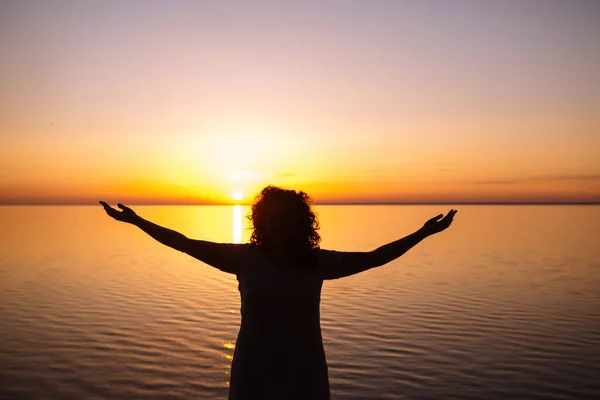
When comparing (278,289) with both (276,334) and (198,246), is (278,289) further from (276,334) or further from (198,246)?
(198,246)

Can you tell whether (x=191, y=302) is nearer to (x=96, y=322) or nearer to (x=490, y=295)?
(x=96, y=322)

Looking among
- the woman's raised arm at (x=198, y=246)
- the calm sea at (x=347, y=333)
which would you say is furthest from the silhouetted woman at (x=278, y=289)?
the calm sea at (x=347, y=333)

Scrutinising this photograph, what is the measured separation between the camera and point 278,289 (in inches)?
161

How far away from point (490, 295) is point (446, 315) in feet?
18.7

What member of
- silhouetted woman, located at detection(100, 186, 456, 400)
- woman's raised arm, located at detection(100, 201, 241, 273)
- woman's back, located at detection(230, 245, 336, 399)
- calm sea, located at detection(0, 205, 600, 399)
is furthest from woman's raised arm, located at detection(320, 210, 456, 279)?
calm sea, located at detection(0, 205, 600, 399)

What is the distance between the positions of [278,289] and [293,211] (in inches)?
22.7

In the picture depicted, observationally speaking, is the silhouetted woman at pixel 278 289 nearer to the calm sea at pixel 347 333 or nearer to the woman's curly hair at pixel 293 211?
the woman's curly hair at pixel 293 211

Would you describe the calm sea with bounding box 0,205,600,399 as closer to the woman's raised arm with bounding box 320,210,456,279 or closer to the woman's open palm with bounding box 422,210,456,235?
the woman's open palm with bounding box 422,210,456,235

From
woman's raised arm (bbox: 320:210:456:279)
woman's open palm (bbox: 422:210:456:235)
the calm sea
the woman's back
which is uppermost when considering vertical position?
woman's open palm (bbox: 422:210:456:235)

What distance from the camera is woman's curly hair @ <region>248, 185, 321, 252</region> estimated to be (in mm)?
4254

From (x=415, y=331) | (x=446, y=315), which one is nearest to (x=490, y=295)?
(x=446, y=315)

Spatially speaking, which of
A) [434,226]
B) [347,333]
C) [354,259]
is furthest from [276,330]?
[347,333]

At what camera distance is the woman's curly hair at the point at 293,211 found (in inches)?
167

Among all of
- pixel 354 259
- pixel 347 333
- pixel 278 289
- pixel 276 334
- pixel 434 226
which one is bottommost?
pixel 347 333
